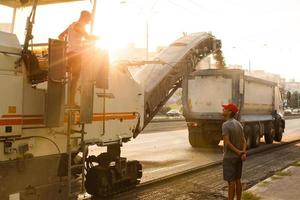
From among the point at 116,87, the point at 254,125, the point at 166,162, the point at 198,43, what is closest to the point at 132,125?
the point at 116,87

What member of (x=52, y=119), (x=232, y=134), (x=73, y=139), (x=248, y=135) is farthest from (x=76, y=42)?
(x=248, y=135)

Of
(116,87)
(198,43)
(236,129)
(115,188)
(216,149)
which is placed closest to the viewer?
(236,129)


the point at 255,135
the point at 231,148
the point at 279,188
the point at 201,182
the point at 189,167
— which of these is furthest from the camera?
the point at 255,135

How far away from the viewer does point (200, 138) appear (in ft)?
66.2

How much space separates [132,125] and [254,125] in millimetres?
12199

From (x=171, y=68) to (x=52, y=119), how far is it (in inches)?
390

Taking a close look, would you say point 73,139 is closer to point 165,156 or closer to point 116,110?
point 116,110

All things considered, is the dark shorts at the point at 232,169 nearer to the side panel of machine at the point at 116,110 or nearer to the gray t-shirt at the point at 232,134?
the gray t-shirt at the point at 232,134

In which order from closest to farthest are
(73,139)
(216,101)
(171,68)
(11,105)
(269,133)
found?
1. (11,105)
2. (73,139)
3. (171,68)
4. (216,101)
5. (269,133)

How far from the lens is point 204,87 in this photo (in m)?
20.0

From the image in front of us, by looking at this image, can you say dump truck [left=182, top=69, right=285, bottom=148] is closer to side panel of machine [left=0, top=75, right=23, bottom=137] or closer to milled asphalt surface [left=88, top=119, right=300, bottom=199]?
milled asphalt surface [left=88, top=119, right=300, bottom=199]

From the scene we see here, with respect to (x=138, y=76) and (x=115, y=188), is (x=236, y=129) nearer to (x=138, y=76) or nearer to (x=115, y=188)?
(x=115, y=188)

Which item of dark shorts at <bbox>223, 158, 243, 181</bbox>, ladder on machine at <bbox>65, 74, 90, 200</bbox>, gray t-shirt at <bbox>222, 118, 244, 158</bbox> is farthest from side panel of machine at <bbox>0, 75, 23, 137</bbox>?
dark shorts at <bbox>223, 158, 243, 181</bbox>

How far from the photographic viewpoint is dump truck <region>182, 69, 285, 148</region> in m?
19.3
